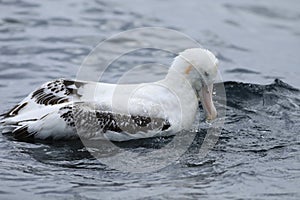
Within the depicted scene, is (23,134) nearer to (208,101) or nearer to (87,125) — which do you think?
(87,125)

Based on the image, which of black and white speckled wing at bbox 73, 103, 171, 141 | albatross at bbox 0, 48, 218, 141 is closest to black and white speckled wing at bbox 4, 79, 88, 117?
albatross at bbox 0, 48, 218, 141

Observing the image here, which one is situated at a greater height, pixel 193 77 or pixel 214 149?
pixel 193 77

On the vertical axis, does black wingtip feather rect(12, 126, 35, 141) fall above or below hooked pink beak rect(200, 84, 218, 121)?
below

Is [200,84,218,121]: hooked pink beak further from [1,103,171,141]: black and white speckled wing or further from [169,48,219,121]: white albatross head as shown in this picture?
[1,103,171,141]: black and white speckled wing

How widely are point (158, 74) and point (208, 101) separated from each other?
11.0ft

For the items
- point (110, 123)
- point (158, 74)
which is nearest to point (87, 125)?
point (110, 123)

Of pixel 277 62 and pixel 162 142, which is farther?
pixel 277 62

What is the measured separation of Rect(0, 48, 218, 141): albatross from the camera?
9445 millimetres

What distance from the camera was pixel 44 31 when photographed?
15.6 meters

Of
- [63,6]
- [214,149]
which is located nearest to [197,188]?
[214,149]

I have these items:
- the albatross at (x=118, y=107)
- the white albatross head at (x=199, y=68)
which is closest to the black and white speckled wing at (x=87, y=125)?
the albatross at (x=118, y=107)

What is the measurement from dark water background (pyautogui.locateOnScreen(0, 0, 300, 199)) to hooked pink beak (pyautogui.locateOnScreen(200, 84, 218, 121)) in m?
0.30

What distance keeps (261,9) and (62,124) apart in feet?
31.6

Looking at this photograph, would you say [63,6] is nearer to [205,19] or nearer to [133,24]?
[133,24]
